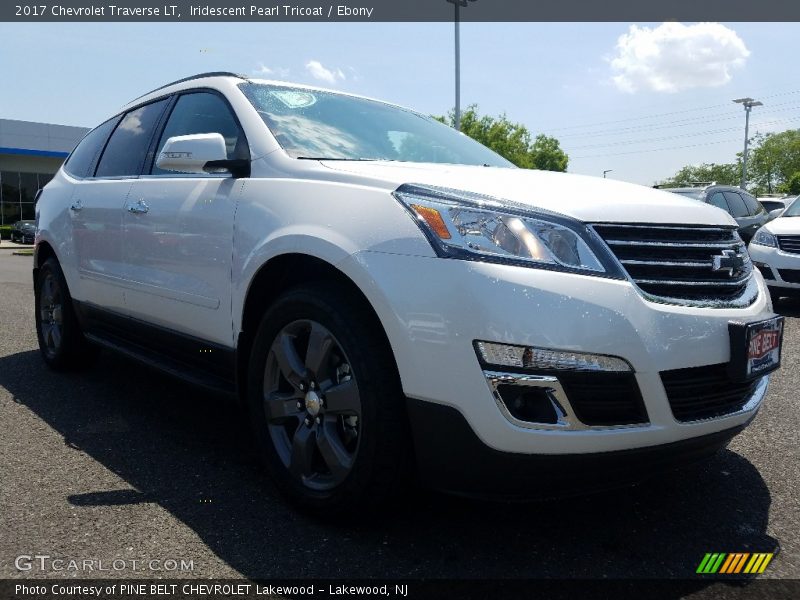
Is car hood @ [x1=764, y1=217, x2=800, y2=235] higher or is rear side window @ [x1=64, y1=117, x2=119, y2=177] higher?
rear side window @ [x1=64, y1=117, x2=119, y2=177]

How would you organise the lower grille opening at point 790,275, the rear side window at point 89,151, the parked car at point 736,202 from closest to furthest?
the rear side window at point 89,151 < the lower grille opening at point 790,275 < the parked car at point 736,202

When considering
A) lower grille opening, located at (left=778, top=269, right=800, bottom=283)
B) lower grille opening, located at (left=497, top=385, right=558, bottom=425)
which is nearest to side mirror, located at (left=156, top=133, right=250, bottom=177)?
lower grille opening, located at (left=497, top=385, right=558, bottom=425)

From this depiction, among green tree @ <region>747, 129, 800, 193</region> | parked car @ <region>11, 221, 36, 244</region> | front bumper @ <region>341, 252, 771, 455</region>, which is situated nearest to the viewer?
front bumper @ <region>341, 252, 771, 455</region>

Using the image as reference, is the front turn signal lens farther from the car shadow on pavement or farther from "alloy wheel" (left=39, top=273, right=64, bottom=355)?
"alloy wheel" (left=39, top=273, right=64, bottom=355)

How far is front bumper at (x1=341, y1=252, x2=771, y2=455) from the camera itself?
1.98 m

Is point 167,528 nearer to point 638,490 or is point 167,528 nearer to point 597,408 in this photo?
point 597,408

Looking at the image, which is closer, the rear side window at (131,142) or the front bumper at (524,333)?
the front bumper at (524,333)

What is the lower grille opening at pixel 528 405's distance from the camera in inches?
79.2

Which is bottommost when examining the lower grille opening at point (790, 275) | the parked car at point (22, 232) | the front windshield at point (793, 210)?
the parked car at point (22, 232)

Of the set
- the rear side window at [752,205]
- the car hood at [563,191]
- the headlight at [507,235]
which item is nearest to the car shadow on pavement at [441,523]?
the headlight at [507,235]

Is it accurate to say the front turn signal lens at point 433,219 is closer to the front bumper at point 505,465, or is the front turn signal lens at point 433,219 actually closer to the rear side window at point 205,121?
the front bumper at point 505,465

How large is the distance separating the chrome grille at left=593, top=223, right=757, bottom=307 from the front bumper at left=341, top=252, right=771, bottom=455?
0.29ft

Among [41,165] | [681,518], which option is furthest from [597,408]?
[41,165]

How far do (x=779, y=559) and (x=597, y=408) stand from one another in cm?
86
